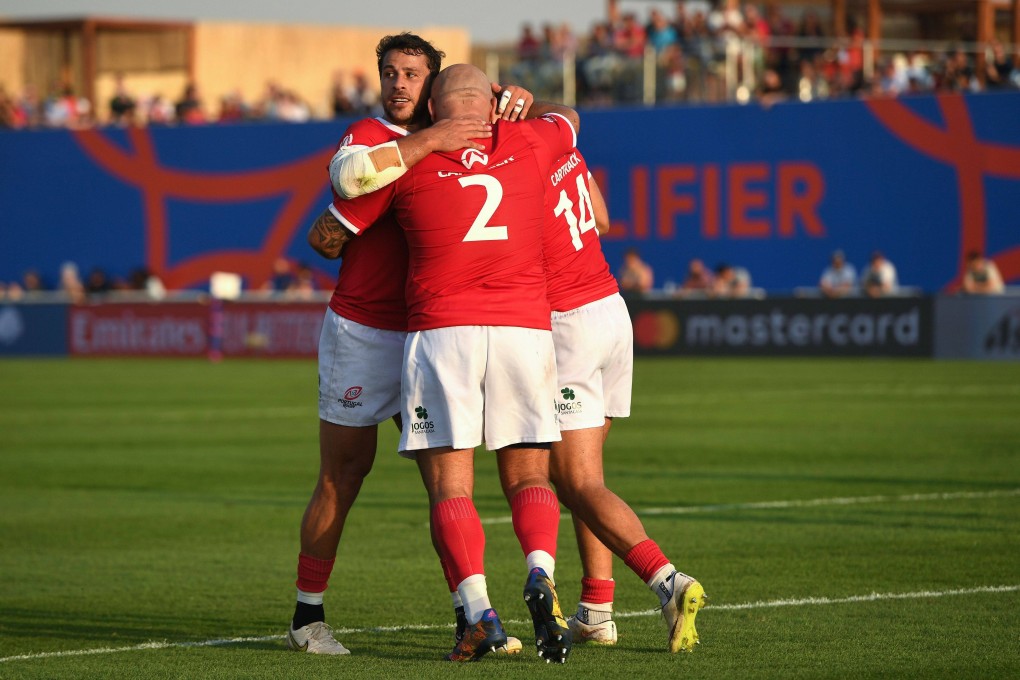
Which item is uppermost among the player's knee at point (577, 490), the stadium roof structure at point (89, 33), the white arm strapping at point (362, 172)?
the stadium roof structure at point (89, 33)

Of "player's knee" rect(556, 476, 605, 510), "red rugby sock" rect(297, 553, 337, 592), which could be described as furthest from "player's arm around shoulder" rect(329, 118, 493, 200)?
"red rugby sock" rect(297, 553, 337, 592)

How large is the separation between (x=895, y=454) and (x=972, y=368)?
1144 centimetres

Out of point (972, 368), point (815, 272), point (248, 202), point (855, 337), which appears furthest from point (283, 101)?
point (972, 368)

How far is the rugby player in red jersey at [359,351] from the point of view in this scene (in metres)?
6.27

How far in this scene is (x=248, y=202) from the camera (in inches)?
1532

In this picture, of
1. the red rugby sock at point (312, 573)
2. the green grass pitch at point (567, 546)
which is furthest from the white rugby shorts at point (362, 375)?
the green grass pitch at point (567, 546)

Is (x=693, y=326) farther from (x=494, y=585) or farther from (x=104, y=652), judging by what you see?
(x=104, y=652)

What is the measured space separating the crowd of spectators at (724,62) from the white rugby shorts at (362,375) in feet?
84.5

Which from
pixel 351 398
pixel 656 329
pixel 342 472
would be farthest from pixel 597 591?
pixel 656 329

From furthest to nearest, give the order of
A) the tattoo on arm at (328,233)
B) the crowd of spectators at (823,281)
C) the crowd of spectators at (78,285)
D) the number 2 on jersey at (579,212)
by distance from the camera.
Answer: the crowd of spectators at (78,285), the crowd of spectators at (823,281), the number 2 on jersey at (579,212), the tattoo on arm at (328,233)

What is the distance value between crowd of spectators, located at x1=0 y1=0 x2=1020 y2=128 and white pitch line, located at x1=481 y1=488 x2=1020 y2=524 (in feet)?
67.7

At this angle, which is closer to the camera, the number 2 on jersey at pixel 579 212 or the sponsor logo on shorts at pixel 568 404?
the sponsor logo on shorts at pixel 568 404

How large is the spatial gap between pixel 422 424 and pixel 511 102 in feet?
4.39

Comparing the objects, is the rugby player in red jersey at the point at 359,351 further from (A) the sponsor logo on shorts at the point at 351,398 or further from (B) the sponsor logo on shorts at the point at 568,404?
(B) the sponsor logo on shorts at the point at 568,404
